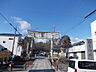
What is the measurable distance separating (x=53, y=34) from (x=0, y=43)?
59.4 feet

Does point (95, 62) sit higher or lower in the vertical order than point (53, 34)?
lower

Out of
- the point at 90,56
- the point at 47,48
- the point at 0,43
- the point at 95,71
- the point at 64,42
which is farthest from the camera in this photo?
the point at 47,48

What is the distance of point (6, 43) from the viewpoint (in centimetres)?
2970

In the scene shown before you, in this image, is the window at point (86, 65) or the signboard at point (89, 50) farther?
the signboard at point (89, 50)

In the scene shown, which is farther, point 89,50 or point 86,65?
point 89,50

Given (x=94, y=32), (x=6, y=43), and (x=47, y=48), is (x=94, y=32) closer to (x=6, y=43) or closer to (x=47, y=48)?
(x=6, y=43)

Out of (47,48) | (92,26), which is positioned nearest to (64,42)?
(47,48)

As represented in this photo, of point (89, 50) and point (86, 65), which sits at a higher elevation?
point (86, 65)

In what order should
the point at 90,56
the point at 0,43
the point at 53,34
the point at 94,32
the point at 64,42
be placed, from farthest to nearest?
the point at 64,42
the point at 0,43
the point at 53,34
the point at 90,56
the point at 94,32

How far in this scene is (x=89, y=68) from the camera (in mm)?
5535

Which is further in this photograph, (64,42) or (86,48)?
(64,42)

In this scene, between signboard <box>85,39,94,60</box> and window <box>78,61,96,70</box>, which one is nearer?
window <box>78,61,96,70</box>

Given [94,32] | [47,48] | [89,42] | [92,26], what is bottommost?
[47,48]

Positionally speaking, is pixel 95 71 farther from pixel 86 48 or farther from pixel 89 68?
pixel 86 48
